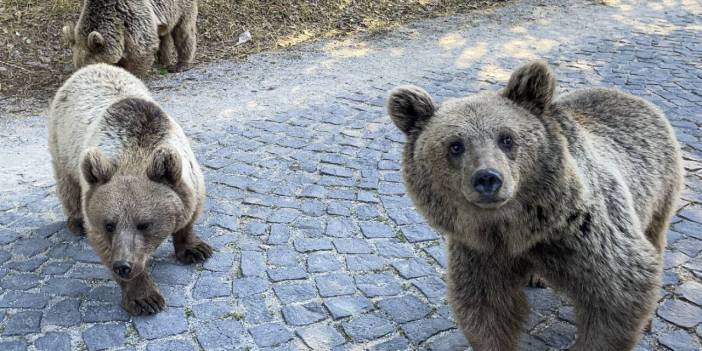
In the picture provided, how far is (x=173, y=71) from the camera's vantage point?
447 inches

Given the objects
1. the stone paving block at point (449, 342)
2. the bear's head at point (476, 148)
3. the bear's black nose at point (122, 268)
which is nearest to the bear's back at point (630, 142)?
the bear's head at point (476, 148)

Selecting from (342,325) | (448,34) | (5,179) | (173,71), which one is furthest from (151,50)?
(342,325)

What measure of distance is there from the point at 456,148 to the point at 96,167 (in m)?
2.73

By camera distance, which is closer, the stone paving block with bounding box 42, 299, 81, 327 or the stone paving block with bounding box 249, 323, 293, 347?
the stone paving block with bounding box 249, 323, 293, 347

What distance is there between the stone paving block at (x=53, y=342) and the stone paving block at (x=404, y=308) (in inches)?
87.1

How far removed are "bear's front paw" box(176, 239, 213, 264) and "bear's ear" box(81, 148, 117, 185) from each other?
0.97 m

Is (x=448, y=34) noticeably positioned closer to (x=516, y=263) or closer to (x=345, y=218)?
(x=345, y=218)

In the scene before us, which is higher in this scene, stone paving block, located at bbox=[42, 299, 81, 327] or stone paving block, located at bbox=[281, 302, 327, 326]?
stone paving block, located at bbox=[281, 302, 327, 326]

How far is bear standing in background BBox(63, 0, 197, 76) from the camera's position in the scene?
9.90 meters

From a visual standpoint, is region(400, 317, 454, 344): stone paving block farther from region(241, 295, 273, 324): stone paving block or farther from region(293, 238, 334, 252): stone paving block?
region(293, 238, 334, 252): stone paving block

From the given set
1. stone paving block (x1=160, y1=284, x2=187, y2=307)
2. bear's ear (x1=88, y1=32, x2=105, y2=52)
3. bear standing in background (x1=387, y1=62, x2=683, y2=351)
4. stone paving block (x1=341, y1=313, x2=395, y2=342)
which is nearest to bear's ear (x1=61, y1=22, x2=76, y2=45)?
bear's ear (x1=88, y1=32, x2=105, y2=52)

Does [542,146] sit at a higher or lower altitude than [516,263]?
higher

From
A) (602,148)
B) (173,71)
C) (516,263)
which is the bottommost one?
(173,71)

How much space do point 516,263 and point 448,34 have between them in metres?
9.20
